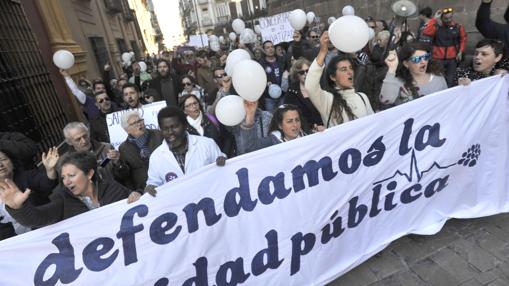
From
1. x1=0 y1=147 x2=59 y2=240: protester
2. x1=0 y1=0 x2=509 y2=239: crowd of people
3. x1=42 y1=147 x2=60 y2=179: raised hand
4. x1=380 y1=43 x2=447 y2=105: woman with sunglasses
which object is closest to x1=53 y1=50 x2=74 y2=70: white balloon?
x1=0 y1=0 x2=509 y2=239: crowd of people

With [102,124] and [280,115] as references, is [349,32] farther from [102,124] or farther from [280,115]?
[102,124]

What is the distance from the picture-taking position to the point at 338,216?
2.24m

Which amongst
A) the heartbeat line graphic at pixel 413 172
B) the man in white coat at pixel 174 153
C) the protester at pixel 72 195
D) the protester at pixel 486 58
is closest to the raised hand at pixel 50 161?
the protester at pixel 72 195

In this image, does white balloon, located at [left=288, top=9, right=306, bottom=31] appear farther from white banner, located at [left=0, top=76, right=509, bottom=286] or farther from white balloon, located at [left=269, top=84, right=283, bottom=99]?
white banner, located at [left=0, top=76, right=509, bottom=286]

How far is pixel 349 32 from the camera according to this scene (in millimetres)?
2395

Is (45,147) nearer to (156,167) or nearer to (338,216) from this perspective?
(156,167)

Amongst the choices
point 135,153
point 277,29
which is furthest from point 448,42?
point 135,153

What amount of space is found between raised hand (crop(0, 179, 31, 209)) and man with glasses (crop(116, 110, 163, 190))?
1212 mm

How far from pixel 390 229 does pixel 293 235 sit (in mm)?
834

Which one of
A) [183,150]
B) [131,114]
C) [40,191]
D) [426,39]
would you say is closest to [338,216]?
[183,150]

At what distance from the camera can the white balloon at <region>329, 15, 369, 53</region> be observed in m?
2.39

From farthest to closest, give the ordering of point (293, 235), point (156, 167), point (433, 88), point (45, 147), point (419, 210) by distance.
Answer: point (45, 147) < point (433, 88) < point (419, 210) < point (156, 167) < point (293, 235)

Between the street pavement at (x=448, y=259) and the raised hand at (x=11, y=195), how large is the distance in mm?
2006

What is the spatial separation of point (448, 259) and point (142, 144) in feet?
8.45
